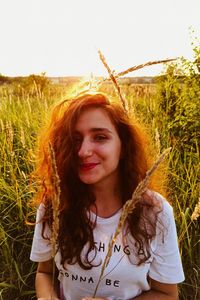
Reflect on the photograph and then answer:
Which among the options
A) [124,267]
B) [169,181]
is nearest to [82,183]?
[124,267]

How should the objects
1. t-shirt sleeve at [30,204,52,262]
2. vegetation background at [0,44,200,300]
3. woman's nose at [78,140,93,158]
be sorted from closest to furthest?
1. woman's nose at [78,140,93,158]
2. t-shirt sleeve at [30,204,52,262]
3. vegetation background at [0,44,200,300]

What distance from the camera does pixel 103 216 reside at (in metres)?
1.63

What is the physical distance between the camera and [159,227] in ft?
5.28

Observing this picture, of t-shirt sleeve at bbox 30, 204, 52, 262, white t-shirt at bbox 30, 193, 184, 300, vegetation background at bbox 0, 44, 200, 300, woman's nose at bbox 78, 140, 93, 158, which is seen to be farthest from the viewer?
vegetation background at bbox 0, 44, 200, 300

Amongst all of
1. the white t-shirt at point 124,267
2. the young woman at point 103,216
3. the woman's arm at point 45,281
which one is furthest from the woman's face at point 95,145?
the woman's arm at point 45,281

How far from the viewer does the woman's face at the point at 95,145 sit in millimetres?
1501

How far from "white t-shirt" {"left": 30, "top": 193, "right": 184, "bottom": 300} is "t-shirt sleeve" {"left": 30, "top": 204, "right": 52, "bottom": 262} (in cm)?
8

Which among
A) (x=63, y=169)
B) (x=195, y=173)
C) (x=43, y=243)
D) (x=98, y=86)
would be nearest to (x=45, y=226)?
(x=43, y=243)

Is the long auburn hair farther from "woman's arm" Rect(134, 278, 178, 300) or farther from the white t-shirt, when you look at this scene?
"woman's arm" Rect(134, 278, 178, 300)

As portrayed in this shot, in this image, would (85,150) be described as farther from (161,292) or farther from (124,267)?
(161,292)

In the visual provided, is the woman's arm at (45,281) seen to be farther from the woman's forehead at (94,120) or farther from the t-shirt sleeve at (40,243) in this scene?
the woman's forehead at (94,120)

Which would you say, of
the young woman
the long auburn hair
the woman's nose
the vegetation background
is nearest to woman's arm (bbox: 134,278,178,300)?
the young woman

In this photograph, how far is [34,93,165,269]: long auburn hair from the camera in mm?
1591

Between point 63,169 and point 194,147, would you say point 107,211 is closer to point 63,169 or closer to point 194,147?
point 63,169
